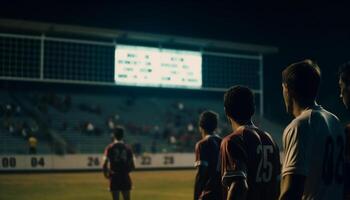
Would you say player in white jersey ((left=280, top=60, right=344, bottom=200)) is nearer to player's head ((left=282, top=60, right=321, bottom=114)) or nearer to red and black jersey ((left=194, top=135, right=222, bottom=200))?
player's head ((left=282, top=60, right=321, bottom=114))

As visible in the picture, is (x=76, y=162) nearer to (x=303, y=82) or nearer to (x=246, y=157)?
(x=246, y=157)

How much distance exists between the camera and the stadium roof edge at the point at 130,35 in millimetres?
31234

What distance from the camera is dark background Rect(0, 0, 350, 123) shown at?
29375 mm

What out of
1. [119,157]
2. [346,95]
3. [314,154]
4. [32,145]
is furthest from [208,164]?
[32,145]

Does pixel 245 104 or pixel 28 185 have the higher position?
pixel 245 104

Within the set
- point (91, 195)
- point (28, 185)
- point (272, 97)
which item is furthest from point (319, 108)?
point (272, 97)

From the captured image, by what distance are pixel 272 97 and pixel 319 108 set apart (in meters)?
38.0

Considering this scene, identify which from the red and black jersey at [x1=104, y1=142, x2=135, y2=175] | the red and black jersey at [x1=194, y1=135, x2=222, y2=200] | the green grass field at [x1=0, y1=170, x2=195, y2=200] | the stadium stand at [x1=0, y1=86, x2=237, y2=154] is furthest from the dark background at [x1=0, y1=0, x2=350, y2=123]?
the red and black jersey at [x1=194, y1=135, x2=222, y2=200]

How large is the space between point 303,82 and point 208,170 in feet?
12.1

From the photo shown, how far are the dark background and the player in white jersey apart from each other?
84.0ft

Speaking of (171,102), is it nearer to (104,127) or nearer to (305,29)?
(104,127)

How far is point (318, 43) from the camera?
34438mm

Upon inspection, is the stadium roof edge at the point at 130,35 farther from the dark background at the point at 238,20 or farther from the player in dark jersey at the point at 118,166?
the player in dark jersey at the point at 118,166

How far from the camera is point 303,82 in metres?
3.28
